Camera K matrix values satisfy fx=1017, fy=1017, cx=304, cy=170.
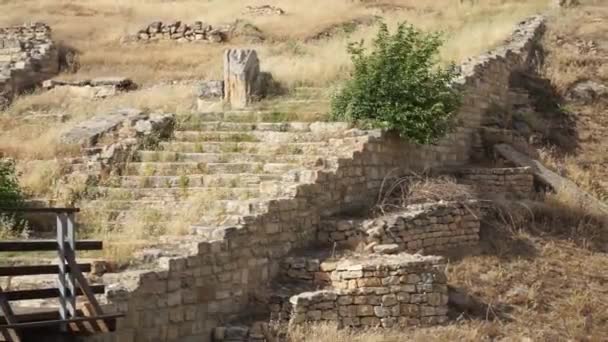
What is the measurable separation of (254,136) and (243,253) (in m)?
4.13

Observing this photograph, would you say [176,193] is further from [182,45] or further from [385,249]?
[182,45]

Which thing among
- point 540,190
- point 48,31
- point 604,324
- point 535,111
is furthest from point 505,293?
point 48,31

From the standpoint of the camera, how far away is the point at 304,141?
50.5 ft

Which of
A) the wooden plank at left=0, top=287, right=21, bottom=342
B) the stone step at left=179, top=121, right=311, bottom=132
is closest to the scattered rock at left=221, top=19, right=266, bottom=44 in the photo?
the stone step at left=179, top=121, right=311, bottom=132

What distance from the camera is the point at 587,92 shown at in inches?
776

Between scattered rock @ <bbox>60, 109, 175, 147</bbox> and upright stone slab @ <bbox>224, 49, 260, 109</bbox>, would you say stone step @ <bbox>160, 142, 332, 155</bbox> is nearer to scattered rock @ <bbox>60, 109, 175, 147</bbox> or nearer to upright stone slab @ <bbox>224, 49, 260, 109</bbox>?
scattered rock @ <bbox>60, 109, 175, 147</bbox>

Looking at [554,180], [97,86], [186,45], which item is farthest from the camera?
[186,45]

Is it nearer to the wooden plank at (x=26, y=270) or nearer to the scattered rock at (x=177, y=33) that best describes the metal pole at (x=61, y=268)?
the wooden plank at (x=26, y=270)

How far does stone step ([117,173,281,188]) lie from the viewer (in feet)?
47.2

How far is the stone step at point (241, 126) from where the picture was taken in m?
16.0

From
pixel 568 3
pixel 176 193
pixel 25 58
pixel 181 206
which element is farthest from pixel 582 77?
pixel 25 58

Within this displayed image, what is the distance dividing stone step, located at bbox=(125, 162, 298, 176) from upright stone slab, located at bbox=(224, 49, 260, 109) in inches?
111

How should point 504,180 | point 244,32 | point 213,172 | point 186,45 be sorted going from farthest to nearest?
point 244,32 < point 186,45 < point 504,180 < point 213,172

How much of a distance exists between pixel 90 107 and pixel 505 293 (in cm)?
1043
